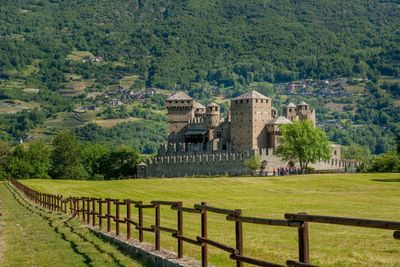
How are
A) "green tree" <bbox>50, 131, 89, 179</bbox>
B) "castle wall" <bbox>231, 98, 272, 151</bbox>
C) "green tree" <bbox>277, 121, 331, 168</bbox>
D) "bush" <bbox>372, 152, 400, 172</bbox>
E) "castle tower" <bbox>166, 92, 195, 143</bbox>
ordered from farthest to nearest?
"castle tower" <bbox>166, 92, 195, 143</bbox> < "green tree" <bbox>50, 131, 89, 179</bbox> < "castle wall" <bbox>231, 98, 272, 151</bbox> < "green tree" <bbox>277, 121, 331, 168</bbox> < "bush" <bbox>372, 152, 400, 172</bbox>

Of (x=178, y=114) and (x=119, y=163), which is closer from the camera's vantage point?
(x=119, y=163)

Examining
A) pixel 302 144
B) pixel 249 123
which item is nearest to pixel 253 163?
pixel 302 144

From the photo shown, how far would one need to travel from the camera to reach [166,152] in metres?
131

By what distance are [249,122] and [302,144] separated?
46.8ft

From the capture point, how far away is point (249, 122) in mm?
118562

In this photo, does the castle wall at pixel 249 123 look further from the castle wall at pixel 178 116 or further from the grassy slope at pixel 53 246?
the grassy slope at pixel 53 246

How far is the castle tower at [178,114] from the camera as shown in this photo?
138375mm

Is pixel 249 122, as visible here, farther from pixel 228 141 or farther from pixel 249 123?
pixel 228 141

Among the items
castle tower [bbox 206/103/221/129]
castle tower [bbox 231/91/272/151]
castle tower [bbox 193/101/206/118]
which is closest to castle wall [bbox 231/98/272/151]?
castle tower [bbox 231/91/272/151]

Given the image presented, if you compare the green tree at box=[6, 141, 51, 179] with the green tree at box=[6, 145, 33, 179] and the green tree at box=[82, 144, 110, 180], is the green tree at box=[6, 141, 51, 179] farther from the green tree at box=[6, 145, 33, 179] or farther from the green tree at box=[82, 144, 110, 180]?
the green tree at box=[82, 144, 110, 180]

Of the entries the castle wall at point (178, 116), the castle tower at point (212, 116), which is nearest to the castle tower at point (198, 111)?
the castle wall at point (178, 116)

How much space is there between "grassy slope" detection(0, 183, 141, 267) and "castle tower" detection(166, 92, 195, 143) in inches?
4182

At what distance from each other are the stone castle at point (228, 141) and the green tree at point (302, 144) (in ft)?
9.58

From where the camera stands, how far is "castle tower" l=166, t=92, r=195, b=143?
13838 cm
